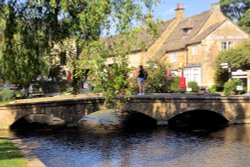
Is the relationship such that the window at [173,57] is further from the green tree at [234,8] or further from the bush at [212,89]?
the green tree at [234,8]

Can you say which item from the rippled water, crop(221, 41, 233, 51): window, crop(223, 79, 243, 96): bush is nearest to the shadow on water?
the rippled water

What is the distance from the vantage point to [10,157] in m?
14.8

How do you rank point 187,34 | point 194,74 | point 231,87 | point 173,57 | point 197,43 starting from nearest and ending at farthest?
point 231,87 < point 197,43 < point 194,74 < point 173,57 < point 187,34

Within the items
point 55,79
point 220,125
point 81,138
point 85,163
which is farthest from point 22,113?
point 55,79

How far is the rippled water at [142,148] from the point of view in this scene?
18.3 meters

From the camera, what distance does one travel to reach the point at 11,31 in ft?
58.1

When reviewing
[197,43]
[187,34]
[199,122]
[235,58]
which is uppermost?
[187,34]

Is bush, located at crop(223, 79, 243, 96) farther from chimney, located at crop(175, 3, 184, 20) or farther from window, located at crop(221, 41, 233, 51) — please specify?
chimney, located at crop(175, 3, 184, 20)

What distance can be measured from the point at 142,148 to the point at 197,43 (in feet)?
102

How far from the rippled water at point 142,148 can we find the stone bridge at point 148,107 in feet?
5.12

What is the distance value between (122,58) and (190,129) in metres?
16.4

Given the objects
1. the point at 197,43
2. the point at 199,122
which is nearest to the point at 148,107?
the point at 199,122

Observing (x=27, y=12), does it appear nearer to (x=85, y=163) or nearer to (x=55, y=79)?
(x=85, y=163)

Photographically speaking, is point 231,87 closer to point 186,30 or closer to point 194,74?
point 194,74
